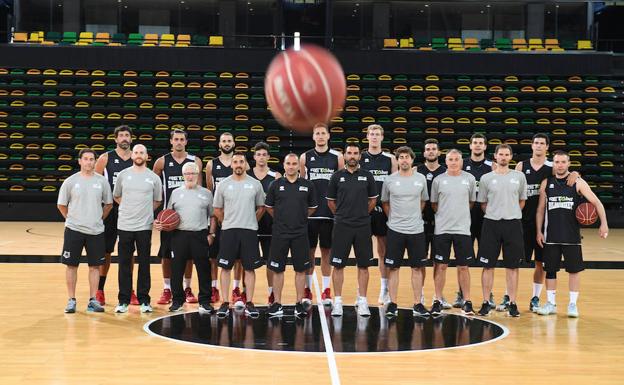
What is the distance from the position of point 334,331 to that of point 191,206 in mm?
1996

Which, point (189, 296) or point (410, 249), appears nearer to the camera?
point (410, 249)

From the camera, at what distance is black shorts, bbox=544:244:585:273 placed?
7.93m

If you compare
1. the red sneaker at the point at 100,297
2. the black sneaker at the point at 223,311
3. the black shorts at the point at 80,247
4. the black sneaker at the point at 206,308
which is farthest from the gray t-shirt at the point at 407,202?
the red sneaker at the point at 100,297

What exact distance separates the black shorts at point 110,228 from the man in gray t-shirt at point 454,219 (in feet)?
11.0

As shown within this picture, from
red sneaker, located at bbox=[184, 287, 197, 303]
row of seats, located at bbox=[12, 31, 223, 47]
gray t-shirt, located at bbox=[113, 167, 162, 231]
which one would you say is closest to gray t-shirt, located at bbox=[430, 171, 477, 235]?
red sneaker, located at bbox=[184, 287, 197, 303]

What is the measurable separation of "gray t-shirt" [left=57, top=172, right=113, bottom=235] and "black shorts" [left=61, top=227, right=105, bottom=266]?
0.05 meters

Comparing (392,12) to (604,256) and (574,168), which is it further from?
(604,256)

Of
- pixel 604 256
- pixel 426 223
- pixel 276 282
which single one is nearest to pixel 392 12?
pixel 604 256

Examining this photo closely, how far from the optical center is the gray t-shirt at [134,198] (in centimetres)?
794

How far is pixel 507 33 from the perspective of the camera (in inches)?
834

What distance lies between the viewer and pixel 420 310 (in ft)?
25.5

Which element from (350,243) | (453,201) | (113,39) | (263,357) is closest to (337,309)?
(350,243)

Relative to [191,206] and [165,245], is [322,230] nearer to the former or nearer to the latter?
[191,206]

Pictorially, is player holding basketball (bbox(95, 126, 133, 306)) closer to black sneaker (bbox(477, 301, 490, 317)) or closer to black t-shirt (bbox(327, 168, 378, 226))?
black t-shirt (bbox(327, 168, 378, 226))
